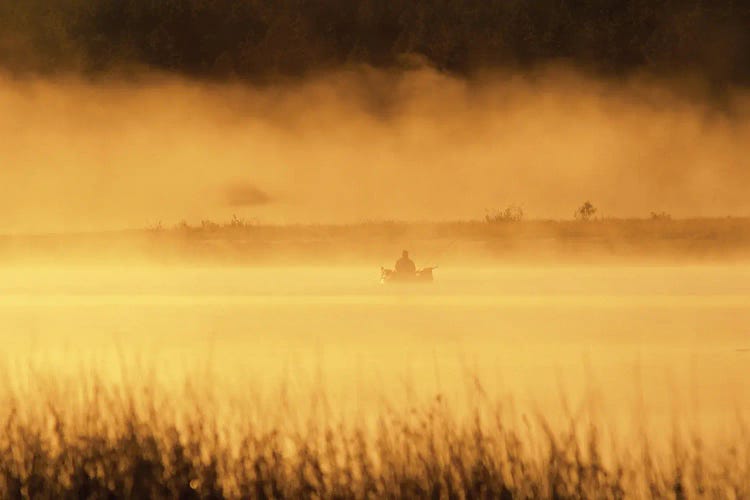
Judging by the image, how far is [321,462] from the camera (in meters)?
8.02

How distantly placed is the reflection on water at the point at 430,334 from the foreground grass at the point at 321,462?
1.86ft

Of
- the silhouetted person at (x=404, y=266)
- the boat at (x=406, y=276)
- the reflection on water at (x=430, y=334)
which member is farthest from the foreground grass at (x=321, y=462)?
the boat at (x=406, y=276)

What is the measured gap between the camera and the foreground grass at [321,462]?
7594 mm

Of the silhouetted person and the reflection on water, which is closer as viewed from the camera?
the reflection on water

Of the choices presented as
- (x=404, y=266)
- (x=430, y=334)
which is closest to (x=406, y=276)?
(x=404, y=266)

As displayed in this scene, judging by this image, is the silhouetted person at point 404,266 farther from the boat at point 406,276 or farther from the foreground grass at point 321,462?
the foreground grass at point 321,462

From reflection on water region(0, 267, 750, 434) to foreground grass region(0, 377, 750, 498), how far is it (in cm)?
57

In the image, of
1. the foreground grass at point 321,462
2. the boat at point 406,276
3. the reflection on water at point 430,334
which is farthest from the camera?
the boat at point 406,276

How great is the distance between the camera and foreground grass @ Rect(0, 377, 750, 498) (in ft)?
24.9

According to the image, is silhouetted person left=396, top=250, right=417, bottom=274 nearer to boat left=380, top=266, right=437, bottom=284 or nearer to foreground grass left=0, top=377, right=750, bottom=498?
boat left=380, top=266, right=437, bottom=284

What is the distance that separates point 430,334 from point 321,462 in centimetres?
1372

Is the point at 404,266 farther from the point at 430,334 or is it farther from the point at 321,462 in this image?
the point at 321,462

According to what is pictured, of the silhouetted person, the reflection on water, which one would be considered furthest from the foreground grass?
the silhouetted person

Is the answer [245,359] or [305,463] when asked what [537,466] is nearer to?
[305,463]
